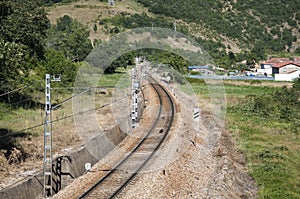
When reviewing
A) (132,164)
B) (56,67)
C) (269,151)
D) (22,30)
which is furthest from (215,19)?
(132,164)

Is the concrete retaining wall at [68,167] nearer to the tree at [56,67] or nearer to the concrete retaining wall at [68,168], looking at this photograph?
the concrete retaining wall at [68,168]

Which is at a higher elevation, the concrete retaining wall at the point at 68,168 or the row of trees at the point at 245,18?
the row of trees at the point at 245,18

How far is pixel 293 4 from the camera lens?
595ft

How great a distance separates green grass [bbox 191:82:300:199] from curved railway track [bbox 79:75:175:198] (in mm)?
4144

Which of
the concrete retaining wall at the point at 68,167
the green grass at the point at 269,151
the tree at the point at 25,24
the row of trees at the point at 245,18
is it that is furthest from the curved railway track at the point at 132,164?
the row of trees at the point at 245,18

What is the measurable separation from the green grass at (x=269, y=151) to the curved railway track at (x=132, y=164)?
163 inches

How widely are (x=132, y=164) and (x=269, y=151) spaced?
7847mm

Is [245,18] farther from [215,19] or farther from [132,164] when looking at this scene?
[132,164]

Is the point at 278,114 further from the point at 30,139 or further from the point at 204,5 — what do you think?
the point at 204,5

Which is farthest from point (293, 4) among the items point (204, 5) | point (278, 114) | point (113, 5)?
point (278, 114)

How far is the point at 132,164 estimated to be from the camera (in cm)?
1769

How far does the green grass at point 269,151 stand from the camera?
54.1 feet

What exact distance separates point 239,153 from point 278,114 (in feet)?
48.6

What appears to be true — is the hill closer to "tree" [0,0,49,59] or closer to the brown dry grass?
the brown dry grass
